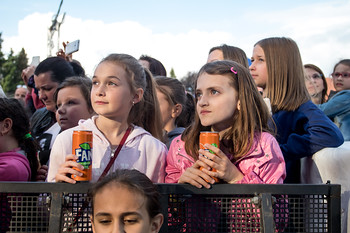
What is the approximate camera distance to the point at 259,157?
8.28 feet

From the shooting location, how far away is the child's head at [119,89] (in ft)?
9.29

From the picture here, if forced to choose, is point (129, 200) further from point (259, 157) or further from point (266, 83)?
point (266, 83)

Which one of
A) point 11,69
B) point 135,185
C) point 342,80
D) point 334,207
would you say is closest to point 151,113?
point 135,185

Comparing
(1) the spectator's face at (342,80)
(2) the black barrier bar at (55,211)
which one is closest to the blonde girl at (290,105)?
(2) the black barrier bar at (55,211)

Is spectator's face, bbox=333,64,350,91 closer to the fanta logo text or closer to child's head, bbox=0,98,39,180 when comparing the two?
child's head, bbox=0,98,39,180

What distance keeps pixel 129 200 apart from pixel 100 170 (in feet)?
2.05

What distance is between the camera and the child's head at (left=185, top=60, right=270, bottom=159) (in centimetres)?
271

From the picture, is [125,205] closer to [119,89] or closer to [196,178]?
[196,178]

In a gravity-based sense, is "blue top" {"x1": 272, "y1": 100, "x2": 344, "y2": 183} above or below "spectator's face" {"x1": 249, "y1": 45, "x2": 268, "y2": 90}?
below

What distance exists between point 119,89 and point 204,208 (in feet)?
4.10

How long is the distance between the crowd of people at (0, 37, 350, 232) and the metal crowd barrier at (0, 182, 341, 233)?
0.09 meters

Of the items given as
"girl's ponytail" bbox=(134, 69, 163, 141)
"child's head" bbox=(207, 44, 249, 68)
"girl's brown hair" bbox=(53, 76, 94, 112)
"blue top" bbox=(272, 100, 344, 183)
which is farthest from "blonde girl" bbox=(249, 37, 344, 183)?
"girl's brown hair" bbox=(53, 76, 94, 112)

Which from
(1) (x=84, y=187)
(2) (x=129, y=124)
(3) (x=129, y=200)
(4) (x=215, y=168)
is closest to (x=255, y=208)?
(4) (x=215, y=168)

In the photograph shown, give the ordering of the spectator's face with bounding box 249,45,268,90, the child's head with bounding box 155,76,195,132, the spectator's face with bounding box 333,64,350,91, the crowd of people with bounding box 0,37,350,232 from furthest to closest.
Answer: the spectator's face with bounding box 333,64,350,91, the child's head with bounding box 155,76,195,132, the spectator's face with bounding box 249,45,268,90, the crowd of people with bounding box 0,37,350,232
